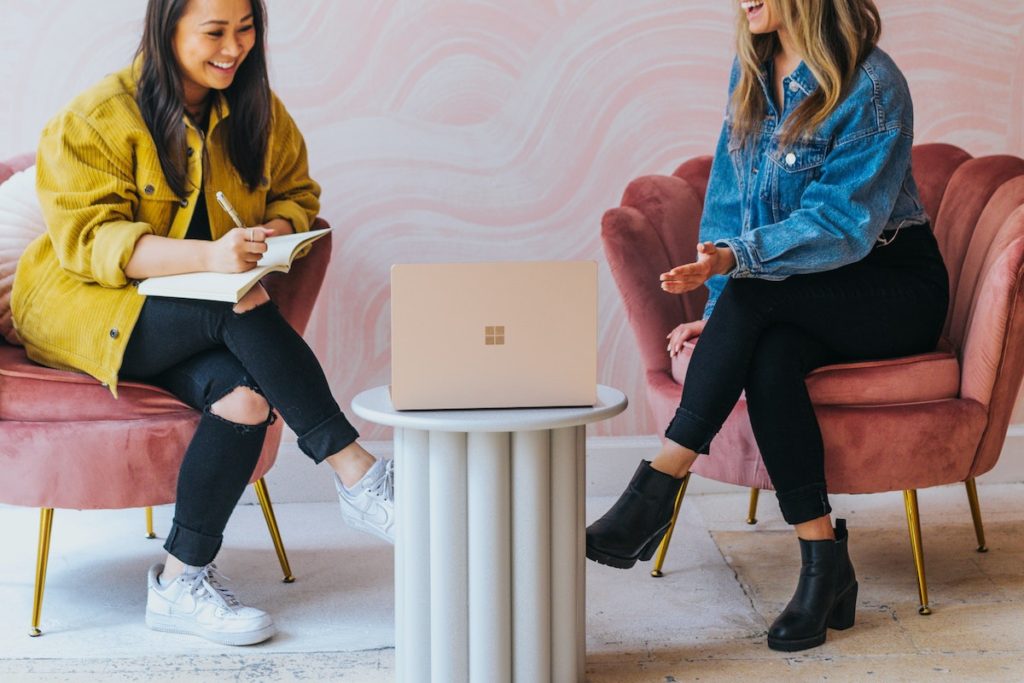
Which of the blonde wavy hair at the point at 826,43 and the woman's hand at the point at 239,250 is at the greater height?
the blonde wavy hair at the point at 826,43

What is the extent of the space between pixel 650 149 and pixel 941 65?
0.72 meters

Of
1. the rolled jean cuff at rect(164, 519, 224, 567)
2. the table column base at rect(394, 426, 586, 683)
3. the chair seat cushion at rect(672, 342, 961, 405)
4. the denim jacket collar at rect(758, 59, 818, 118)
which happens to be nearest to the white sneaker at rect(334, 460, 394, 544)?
the table column base at rect(394, 426, 586, 683)

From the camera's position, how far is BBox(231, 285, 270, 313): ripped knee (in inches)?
80.7

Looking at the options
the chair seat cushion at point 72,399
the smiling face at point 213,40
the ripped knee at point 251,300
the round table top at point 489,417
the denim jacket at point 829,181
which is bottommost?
the chair seat cushion at point 72,399

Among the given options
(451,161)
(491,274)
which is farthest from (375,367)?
(491,274)

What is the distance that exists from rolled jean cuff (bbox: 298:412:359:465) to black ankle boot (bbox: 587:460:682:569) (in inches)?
17.1

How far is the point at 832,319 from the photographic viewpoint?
2.09 metres

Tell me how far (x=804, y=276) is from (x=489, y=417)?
2.27 ft

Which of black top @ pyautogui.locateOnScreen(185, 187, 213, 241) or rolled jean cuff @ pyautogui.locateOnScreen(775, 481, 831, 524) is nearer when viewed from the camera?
rolled jean cuff @ pyautogui.locateOnScreen(775, 481, 831, 524)

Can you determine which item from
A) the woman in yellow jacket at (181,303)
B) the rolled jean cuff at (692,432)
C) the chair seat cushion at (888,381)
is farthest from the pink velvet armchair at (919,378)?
the woman in yellow jacket at (181,303)

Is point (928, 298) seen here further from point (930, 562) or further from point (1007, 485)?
point (1007, 485)

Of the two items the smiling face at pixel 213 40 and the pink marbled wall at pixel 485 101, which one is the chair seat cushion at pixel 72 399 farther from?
the pink marbled wall at pixel 485 101

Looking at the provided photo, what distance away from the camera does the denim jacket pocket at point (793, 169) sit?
216cm

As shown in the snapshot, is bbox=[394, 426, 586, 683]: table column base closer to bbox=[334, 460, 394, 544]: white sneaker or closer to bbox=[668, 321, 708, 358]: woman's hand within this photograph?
→ bbox=[334, 460, 394, 544]: white sneaker
